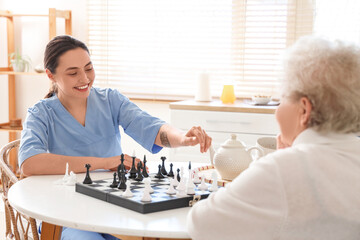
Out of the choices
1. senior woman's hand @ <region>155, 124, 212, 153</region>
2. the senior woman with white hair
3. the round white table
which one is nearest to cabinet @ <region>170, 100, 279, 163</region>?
senior woman's hand @ <region>155, 124, 212, 153</region>

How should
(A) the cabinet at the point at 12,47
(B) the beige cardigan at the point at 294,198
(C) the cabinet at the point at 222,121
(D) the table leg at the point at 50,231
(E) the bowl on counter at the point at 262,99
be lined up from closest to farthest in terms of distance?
(B) the beige cardigan at the point at 294,198 < (D) the table leg at the point at 50,231 < (C) the cabinet at the point at 222,121 < (E) the bowl on counter at the point at 262,99 < (A) the cabinet at the point at 12,47

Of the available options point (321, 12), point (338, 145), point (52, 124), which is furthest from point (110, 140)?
point (321, 12)

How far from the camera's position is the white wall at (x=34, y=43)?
439 cm

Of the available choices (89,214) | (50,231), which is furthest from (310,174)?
(50,231)

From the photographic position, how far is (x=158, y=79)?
432 cm

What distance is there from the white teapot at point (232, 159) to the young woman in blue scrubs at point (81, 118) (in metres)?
0.26

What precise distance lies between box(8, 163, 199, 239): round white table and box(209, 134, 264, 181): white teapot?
381 mm

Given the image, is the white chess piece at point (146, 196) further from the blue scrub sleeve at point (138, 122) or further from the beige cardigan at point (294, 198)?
the blue scrub sleeve at point (138, 122)

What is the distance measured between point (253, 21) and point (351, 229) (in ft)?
10.2

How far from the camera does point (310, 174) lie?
103cm

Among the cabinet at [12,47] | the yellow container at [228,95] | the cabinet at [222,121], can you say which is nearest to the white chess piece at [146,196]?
the cabinet at [222,121]

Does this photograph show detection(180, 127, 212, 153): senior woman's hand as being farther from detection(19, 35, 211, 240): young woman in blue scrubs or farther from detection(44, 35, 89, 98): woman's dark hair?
detection(44, 35, 89, 98): woman's dark hair

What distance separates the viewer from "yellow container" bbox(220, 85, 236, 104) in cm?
389

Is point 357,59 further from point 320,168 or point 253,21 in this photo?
point 253,21
